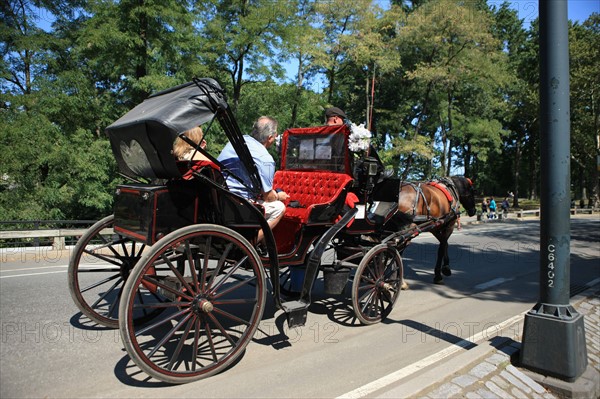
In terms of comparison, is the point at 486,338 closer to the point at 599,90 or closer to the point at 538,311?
the point at 538,311

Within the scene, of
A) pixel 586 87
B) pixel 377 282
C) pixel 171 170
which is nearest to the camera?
pixel 171 170

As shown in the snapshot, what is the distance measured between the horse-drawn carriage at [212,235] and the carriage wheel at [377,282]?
2cm

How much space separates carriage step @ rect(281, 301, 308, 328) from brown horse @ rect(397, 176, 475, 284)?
3103 millimetres

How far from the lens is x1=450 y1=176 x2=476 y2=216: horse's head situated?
29.0 feet

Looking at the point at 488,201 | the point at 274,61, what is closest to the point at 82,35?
the point at 274,61

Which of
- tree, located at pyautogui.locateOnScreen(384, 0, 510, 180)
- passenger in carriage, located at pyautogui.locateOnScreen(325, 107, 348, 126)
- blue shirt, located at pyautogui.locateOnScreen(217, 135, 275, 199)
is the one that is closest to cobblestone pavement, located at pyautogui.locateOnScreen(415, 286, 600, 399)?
blue shirt, located at pyautogui.locateOnScreen(217, 135, 275, 199)

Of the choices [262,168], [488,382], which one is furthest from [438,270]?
[262,168]

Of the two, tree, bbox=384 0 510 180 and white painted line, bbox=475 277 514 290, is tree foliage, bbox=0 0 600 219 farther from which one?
white painted line, bbox=475 277 514 290

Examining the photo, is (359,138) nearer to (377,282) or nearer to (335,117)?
(335,117)

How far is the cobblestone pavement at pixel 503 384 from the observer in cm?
331

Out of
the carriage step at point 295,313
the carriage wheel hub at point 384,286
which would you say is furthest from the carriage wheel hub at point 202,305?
the carriage wheel hub at point 384,286

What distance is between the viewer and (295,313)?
407cm

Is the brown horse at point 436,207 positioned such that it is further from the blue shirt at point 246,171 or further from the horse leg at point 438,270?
the blue shirt at point 246,171

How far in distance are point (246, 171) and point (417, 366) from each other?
2.45m
